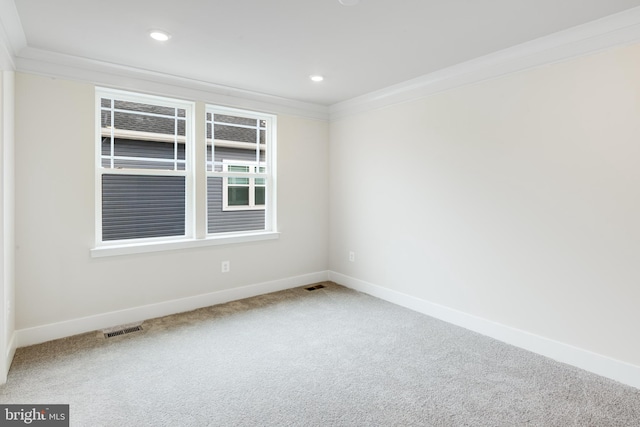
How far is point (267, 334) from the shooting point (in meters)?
3.08

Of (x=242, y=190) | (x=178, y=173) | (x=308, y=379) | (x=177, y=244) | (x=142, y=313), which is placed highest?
(x=178, y=173)

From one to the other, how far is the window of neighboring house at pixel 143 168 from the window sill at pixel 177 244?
0.14 meters

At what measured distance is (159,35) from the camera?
2.52 metres

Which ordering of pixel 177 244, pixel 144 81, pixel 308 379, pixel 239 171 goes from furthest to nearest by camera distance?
pixel 239 171 < pixel 177 244 < pixel 144 81 < pixel 308 379

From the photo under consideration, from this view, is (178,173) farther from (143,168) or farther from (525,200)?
(525,200)

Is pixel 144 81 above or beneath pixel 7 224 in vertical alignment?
above

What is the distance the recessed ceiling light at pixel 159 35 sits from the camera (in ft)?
8.12

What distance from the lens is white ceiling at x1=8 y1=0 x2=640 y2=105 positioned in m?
2.13

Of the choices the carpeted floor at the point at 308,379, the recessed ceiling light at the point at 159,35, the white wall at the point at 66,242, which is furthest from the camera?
the white wall at the point at 66,242

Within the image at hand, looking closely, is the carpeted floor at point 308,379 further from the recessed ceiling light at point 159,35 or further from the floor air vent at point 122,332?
the recessed ceiling light at point 159,35

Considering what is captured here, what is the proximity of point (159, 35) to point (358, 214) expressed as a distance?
2.83 metres

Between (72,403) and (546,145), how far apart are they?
371 cm

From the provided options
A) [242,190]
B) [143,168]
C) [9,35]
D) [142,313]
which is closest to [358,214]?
[242,190]

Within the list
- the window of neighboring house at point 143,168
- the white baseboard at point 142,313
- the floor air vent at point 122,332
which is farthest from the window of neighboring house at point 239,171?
the floor air vent at point 122,332
